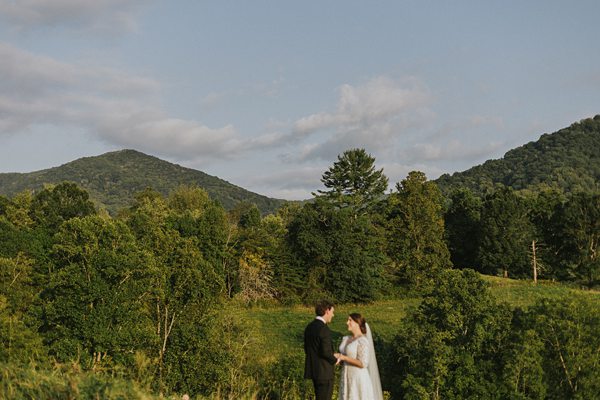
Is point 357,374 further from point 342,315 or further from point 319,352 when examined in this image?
point 342,315

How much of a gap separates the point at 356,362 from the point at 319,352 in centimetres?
73

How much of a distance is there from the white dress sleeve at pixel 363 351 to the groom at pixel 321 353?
0.50m

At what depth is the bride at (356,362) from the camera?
908 centimetres

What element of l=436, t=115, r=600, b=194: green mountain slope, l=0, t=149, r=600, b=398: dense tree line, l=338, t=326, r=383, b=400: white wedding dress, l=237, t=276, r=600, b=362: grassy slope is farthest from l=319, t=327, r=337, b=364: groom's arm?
l=436, t=115, r=600, b=194: green mountain slope

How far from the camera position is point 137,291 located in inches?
1086

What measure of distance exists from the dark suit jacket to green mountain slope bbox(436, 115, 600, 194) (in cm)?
12011

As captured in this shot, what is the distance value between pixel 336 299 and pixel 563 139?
5989 inches

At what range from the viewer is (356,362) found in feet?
29.6

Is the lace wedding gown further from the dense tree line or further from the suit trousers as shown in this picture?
the dense tree line

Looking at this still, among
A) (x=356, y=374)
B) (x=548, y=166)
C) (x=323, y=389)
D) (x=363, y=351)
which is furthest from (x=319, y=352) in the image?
(x=548, y=166)

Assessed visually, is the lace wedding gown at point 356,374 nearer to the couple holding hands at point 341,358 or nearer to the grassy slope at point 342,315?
the couple holding hands at point 341,358

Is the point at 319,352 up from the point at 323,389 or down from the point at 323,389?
up

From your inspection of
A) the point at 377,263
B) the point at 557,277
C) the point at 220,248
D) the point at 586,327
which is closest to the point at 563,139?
the point at 557,277

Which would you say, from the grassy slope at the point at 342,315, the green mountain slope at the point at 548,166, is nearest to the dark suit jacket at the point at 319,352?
the grassy slope at the point at 342,315
